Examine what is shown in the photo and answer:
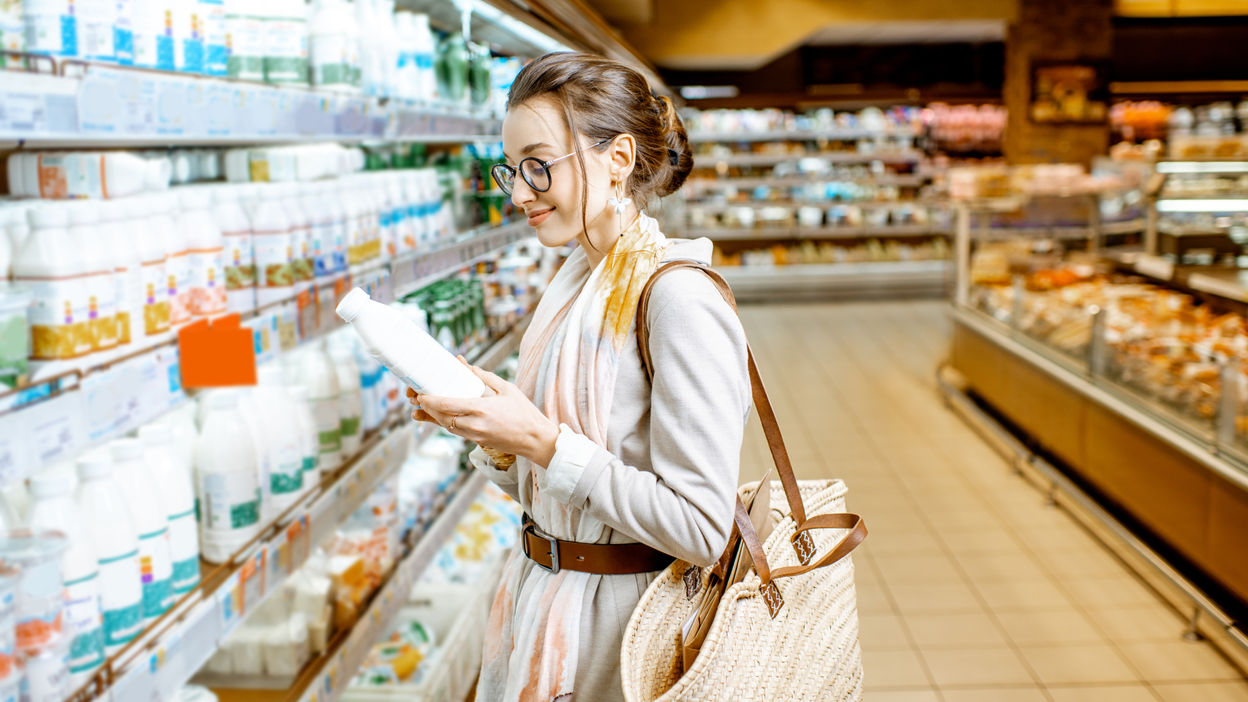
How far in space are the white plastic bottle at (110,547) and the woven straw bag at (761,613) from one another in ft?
2.41

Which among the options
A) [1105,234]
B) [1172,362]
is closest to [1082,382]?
[1172,362]

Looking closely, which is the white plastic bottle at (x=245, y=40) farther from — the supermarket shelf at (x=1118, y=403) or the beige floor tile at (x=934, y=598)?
the supermarket shelf at (x=1118, y=403)

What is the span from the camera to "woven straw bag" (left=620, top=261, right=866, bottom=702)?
123 centimetres

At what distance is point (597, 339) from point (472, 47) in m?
2.65

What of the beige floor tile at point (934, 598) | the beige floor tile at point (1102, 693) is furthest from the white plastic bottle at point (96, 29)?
the beige floor tile at point (934, 598)

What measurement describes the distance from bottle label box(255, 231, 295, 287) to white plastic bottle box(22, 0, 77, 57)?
2.21 feet

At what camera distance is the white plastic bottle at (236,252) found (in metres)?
1.83

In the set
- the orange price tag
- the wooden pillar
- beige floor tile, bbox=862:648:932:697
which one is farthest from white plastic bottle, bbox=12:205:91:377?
the wooden pillar

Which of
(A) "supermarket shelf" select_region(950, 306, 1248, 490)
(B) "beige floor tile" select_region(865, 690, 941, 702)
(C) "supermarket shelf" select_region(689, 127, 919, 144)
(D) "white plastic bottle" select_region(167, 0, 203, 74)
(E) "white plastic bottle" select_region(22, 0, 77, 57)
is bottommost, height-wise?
(B) "beige floor tile" select_region(865, 690, 941, 702)

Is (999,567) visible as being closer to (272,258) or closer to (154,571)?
(272,258)

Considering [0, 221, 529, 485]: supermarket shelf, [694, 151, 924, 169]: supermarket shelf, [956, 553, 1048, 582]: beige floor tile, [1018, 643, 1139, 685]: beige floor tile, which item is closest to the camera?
[0, 221, 529, 485]: supermarket shelf

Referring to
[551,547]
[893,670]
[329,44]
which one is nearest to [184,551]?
[551,547]

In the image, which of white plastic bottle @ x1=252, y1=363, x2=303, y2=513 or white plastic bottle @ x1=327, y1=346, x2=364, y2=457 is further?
white plastic bottle @ x1=327, y1=346, x2=364, y2=457

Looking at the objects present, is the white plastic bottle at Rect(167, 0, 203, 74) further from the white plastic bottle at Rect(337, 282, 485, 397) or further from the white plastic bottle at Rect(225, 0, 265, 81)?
the white plastic bottle at Rect(337, 282, 485, 397)
